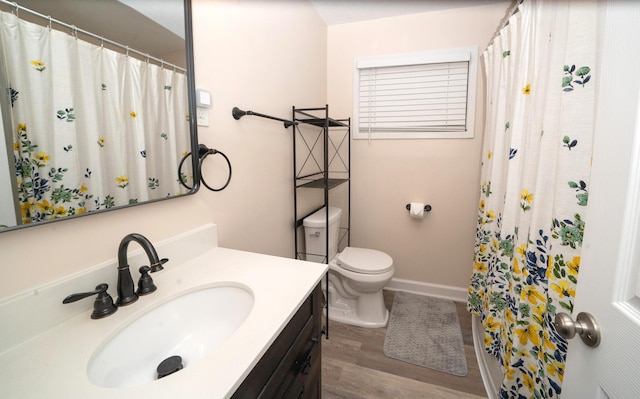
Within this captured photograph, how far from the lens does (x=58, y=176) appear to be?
0.71 meters

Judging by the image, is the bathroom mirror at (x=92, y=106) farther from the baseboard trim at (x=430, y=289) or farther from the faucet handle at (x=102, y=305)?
the baseboard trim at (x=430, y=289)

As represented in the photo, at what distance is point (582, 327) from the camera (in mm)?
563

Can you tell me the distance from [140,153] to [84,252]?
333 millimetres

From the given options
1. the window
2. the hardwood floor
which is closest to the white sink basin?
the hardwood floor

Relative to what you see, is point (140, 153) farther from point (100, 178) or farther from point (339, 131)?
point (339, 131)

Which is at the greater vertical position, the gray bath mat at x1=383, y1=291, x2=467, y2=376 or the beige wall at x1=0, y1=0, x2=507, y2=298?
the beige wall at x1=0, y1=0, x2=507, y2=298

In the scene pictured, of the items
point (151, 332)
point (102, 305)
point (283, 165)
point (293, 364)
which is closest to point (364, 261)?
point (283, 165)

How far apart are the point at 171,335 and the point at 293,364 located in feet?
1.23

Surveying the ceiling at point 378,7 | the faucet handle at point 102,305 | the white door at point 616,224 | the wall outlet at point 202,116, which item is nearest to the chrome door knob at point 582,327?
the white door at point 616,224

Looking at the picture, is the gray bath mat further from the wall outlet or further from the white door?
the wall outlet

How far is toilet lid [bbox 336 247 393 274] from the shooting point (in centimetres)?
196

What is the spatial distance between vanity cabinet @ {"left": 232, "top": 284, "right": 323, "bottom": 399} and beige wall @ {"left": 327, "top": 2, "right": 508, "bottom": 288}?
157 cm

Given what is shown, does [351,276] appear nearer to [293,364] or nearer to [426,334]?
[426,334]

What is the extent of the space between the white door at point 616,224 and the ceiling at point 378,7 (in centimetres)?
184
